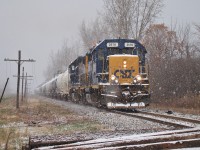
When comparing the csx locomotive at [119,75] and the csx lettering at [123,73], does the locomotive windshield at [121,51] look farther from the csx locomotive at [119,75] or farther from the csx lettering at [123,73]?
the csx lettering at [123,73]

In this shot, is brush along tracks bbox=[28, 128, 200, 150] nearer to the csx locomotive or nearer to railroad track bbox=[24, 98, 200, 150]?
railroad track bbox=[24, 98, 200, 150]

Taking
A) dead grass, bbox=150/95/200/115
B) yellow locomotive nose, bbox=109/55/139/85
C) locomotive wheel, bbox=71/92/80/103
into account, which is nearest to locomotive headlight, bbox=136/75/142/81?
yellow locomotive nose, bbox=109/55/139/85

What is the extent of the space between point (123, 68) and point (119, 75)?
0.41m

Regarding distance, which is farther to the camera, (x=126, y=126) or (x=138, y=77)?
(x=138, y=77)

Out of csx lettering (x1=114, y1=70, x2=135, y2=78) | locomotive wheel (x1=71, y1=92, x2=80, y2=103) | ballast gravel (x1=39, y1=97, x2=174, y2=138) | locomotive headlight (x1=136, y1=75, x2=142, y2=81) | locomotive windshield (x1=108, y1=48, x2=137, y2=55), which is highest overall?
locomotive windshield (x1=108, y1=48, x2=137, y2=55)

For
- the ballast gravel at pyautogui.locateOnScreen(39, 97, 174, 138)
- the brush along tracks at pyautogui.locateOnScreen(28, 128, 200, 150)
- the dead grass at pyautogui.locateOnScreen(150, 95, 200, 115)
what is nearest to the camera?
the brush along tracks at pyautogui.locateOnScreen(28, 128, 200, 150)

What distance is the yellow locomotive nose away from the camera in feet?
55.1

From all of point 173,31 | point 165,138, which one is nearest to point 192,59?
point 173,31

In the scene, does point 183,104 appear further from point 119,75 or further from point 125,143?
point 125,143

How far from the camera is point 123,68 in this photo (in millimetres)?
16938

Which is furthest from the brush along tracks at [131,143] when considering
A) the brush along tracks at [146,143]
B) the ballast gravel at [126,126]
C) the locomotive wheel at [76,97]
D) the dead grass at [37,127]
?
the locomotive wheel at [76,97]

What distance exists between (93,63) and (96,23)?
4207 centimetres

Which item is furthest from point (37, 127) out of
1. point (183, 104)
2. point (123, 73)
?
point (183, 104)

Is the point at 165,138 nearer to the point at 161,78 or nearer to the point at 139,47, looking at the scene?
the point at 139,47
